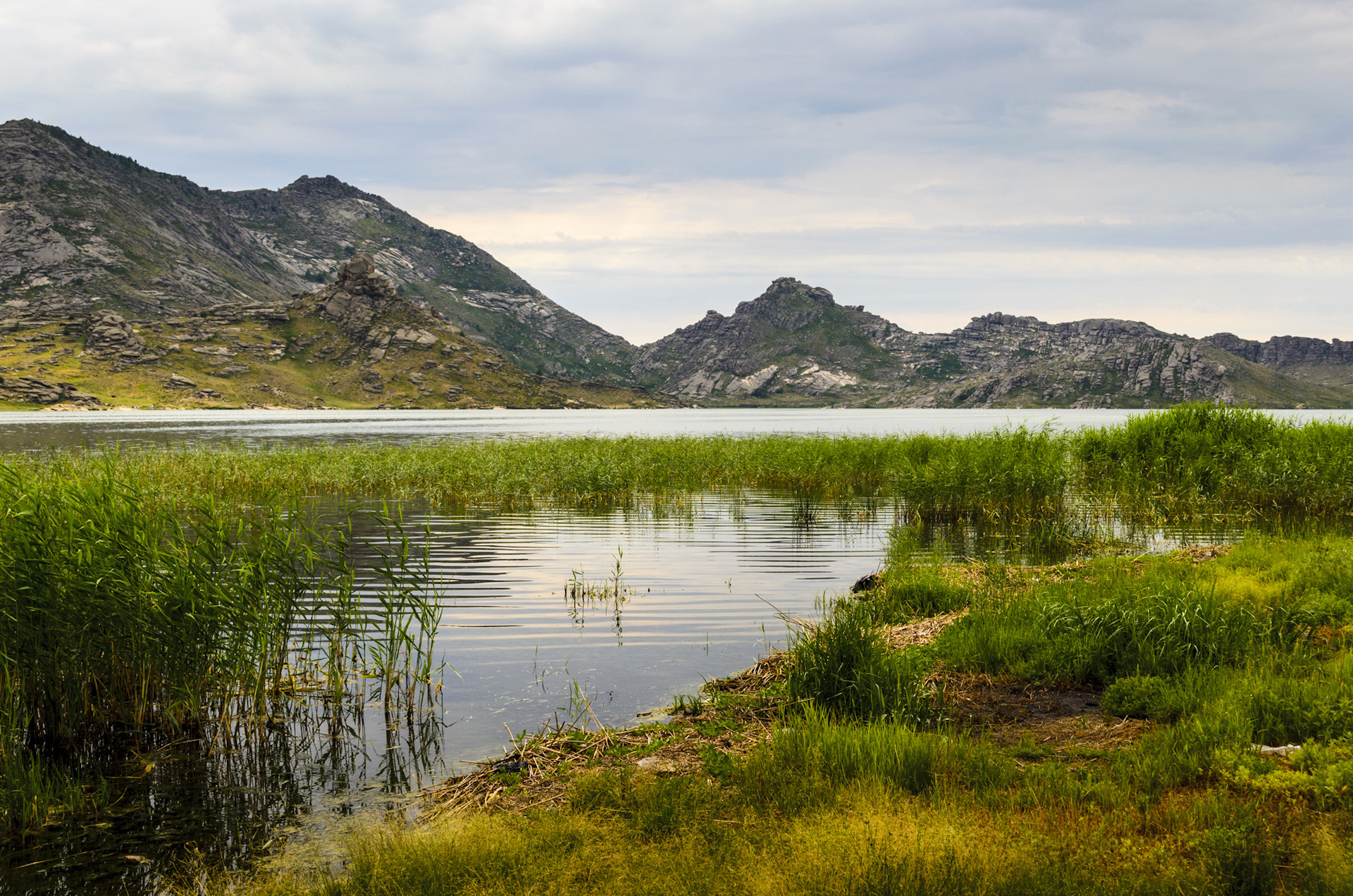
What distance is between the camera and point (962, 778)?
624 centimetres

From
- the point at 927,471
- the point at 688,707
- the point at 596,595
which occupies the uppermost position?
the point at 927,471

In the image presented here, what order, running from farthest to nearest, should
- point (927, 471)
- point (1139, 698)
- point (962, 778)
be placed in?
1. point (927, 471)
2. point (1139, 698)
3. point (962, 778)

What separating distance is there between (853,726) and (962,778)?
1.23 meters

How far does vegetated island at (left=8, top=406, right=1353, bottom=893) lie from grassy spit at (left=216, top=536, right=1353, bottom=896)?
1.1 inches

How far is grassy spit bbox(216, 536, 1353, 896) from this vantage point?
475cm

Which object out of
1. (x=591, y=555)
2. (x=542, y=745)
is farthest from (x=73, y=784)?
A: (x=591, y=555)

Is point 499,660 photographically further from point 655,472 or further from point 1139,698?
point 655,472

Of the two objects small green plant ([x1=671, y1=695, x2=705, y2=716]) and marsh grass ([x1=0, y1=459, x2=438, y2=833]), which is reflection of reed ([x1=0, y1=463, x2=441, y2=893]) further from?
small green plant ([x1=671, y1=695, x2=705, y2=716])

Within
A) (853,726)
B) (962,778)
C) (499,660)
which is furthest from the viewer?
(499,660)

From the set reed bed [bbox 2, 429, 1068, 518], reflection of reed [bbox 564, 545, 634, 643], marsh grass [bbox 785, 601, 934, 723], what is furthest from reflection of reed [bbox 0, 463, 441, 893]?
reed bed [bbox 2, 429, 1068, 518]

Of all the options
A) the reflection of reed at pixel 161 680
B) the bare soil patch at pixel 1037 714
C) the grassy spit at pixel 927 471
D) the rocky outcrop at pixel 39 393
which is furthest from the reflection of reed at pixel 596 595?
the rocky outcrop at pixel 39 393

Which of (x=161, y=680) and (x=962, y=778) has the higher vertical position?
(x=962, y=778)

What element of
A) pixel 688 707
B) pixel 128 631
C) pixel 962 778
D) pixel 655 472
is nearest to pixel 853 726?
pixel 962 778

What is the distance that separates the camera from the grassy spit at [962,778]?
4746mm
